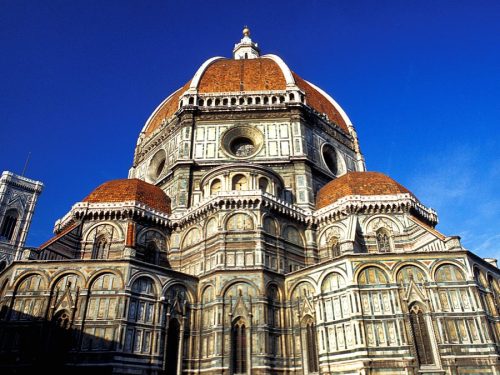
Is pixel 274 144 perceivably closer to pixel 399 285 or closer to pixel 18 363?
pixel 399 285

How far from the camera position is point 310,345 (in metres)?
23.2

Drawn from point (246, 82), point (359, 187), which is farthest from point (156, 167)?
point (359, 187)


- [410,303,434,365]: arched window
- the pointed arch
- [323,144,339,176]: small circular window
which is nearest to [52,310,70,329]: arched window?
the pointed arch

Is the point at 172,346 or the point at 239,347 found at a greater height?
the point at 172,346

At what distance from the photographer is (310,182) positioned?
1240 inches

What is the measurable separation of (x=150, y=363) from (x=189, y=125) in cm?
1862

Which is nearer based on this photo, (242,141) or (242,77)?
(242,141)

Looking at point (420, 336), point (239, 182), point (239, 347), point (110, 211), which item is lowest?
point (239, 347)

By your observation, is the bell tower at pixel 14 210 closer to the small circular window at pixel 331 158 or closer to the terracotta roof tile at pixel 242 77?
the terracotta roof tile at pixel 242 77

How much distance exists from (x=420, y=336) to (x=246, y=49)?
144 feet

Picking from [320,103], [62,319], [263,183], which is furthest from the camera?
[320,103]

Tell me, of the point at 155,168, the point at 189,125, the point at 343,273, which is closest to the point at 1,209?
the point at 155,168

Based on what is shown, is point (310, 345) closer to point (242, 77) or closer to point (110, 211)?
point (110, 211)

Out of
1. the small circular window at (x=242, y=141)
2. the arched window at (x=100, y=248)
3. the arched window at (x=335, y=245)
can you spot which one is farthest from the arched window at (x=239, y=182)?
the arched window at (x=100, y=248)
